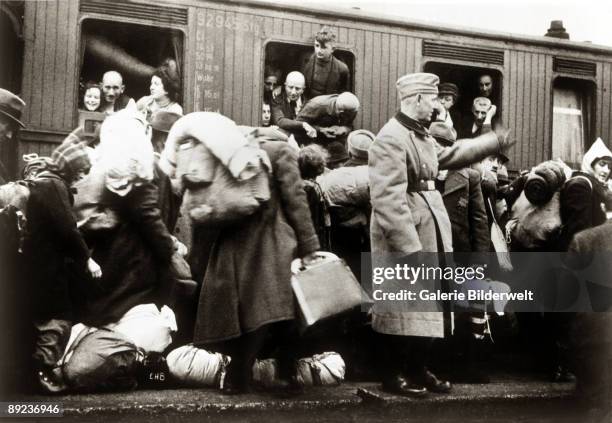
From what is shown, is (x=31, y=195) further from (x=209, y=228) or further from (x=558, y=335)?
(x=558, y=335)

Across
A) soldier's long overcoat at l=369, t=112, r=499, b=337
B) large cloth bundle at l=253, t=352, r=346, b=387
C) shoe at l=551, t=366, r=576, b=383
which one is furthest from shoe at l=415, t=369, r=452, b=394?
shoe at l=551, t=366, r=576, b=383

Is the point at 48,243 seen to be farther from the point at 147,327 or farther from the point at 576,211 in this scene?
the point at 576,211

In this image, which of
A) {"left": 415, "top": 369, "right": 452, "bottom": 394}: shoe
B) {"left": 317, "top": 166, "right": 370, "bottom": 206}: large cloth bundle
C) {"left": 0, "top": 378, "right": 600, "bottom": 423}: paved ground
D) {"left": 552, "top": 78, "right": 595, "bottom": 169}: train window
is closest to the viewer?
{"left": 0, "top": 378, "right": 600, "bottom": 423}: paved ground

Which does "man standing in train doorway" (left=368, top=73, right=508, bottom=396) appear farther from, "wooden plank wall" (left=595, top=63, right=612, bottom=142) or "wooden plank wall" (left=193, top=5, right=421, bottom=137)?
"wooden plank wall" (left=595, top=63, right=612, bottom=142)

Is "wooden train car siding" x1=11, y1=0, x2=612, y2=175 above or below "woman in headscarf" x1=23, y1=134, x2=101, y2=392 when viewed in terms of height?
above

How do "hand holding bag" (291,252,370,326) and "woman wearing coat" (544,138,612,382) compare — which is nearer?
"hand holding bag" (291,252,370,326)

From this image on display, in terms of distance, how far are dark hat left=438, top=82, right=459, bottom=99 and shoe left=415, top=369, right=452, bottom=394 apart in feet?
6.21

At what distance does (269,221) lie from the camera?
147 inches

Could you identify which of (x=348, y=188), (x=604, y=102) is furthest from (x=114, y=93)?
(x=604, y=102)

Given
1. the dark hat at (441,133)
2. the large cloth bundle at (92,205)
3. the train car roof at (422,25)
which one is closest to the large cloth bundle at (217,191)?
the large cloth bundle at (92,205)

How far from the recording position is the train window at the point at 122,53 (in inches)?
163

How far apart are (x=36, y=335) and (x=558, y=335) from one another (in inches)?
129

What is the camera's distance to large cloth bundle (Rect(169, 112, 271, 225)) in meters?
3.66

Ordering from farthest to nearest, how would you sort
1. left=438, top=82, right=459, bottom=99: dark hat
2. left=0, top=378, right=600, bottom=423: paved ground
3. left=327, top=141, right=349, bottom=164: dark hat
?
left=438, top=82, right=459, bottom=99: dark hat → left=327, top=141, right=349, bottom=164: dark hat → left=0, top=378, right=600, bottom=423: paved ground
